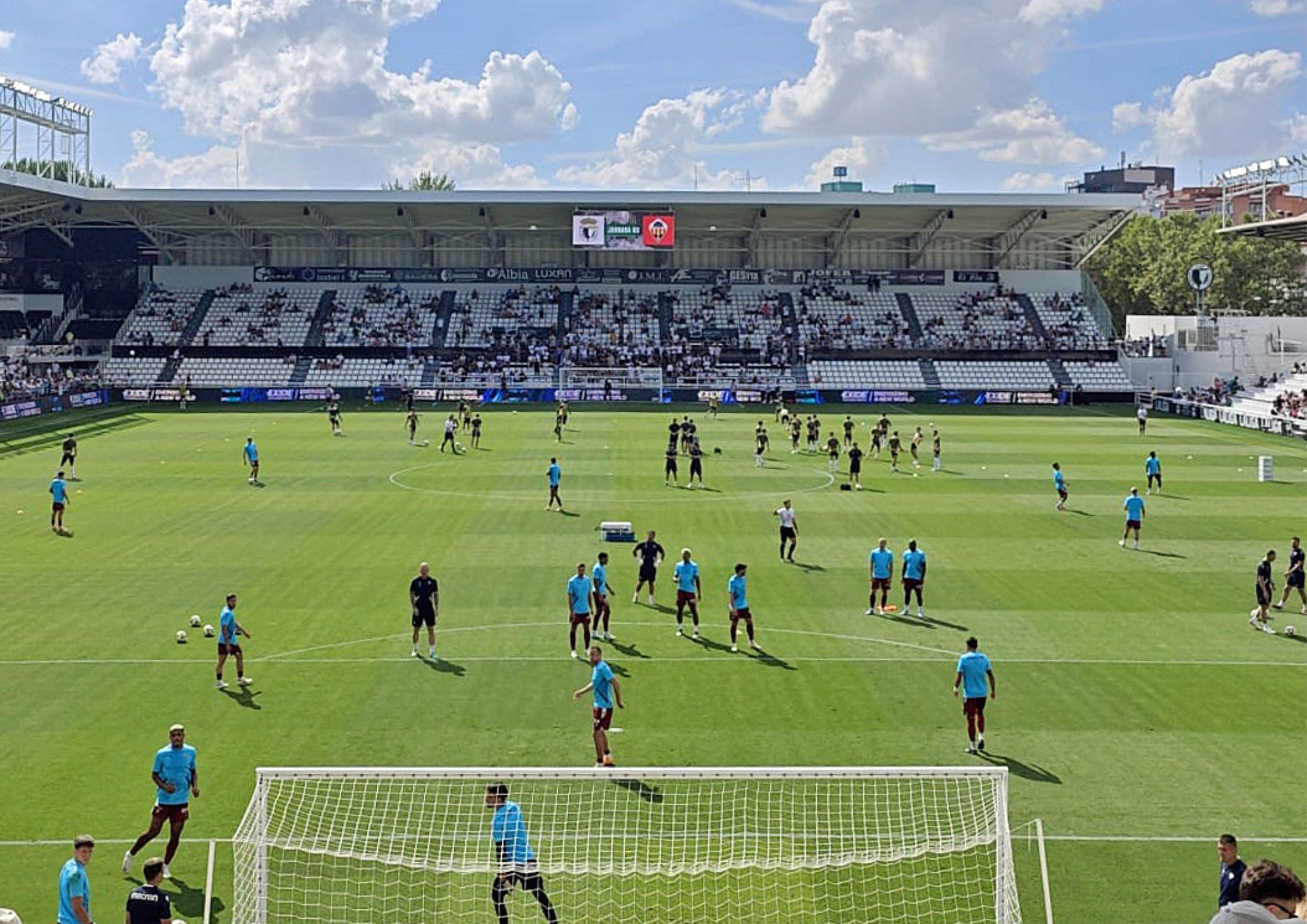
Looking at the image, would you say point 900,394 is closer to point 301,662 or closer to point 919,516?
point 919,516

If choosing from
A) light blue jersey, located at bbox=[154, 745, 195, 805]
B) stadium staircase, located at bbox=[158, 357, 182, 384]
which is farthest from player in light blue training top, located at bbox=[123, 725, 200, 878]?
stadium staircase, located at bbox=[158, 357, 182, 384]

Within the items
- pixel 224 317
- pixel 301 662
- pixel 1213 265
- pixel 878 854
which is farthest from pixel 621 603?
pixel 1213 265

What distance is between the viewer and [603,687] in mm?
16062

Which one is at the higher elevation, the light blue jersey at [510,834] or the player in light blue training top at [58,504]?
the player in light blue training top at [58,504]

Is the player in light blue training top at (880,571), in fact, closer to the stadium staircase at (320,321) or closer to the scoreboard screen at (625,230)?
the stadium staircase at (320,321)

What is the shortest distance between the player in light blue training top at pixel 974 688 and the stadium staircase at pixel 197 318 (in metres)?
71.4

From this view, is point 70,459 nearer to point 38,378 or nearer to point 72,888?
point 72,888

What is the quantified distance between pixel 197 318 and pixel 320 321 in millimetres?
7860

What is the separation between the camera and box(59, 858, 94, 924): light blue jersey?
10.7 meters

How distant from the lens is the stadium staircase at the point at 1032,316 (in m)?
85.4

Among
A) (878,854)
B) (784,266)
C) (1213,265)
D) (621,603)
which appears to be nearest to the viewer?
(878,854)

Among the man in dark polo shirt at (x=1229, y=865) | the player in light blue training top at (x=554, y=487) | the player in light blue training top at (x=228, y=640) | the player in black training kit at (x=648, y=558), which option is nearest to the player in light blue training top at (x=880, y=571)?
the player in black training kit at (x=648, y=558)

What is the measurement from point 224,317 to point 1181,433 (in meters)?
58.6

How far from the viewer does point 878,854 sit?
13.7 metres
